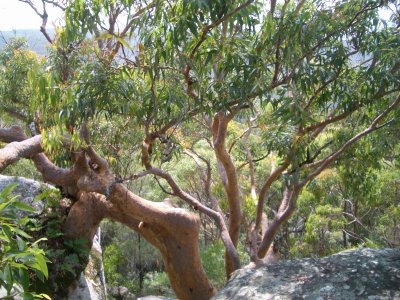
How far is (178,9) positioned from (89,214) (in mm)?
4058

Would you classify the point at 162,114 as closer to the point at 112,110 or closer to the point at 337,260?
the point at 112,110

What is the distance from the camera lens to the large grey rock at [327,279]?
4148mm

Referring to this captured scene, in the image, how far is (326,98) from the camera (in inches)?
209

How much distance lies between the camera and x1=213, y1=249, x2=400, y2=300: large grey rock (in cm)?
415

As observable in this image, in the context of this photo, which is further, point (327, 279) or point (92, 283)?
point (92, 283)

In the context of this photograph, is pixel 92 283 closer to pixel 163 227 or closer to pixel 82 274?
pixel 82 274

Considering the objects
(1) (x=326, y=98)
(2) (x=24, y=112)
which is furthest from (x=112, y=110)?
(2) (x=24, y=112)

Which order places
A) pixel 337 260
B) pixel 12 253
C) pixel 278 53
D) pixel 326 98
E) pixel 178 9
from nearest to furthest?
pixel 12 253 < pixel 178 9 < pixel 278 53 < pixel 337 260 < pixel 326 98

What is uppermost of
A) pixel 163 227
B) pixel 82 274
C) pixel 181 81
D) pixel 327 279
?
pixel 181 81

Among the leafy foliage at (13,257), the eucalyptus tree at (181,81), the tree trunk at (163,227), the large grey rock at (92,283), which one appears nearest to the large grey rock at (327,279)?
the eucalyptus tree at (181,81)

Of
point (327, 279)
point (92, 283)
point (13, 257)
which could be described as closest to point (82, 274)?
point (92, 283)

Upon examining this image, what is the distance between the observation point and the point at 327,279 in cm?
441

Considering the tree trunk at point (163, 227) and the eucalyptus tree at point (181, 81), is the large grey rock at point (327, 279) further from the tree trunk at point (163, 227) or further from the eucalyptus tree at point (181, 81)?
the tree trunk at point (163, 227)

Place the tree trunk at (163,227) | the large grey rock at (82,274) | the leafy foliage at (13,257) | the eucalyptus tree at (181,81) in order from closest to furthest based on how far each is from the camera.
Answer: the leafy foliage at (13,257)
the eucalyptus tree at (181,81)
the tree trunk at (163,227)
the large grey rock at (82,274)
